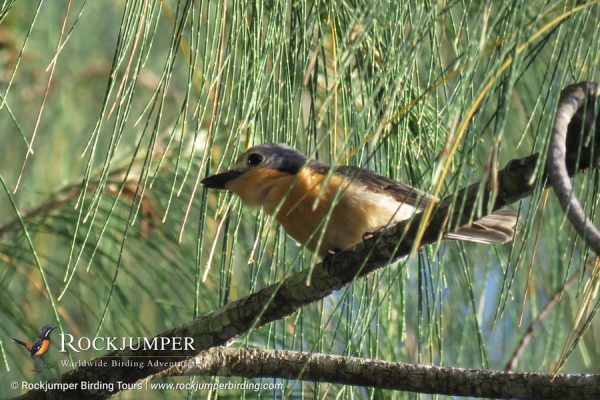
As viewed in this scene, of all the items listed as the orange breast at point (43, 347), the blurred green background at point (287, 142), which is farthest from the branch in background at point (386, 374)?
the orange breast at point (43, 347)

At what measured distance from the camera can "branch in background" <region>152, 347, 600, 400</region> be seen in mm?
1735

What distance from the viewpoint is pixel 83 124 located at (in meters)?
4.07

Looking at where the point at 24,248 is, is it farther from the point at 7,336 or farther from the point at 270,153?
the point at 270,153

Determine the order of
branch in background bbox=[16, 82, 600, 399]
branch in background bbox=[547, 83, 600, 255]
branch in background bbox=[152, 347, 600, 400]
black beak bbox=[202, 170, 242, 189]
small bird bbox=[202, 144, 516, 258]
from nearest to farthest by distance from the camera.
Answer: branch in background bbox=[547, 83, 600, 255]
branch in background bbox=[16, 82, 600, 399]
branch in background bbox=[152, 347, 600, 400]
black beak bbox=[202, 170, 242, 189]
small bird bbox=[202, 144, 516, 258]

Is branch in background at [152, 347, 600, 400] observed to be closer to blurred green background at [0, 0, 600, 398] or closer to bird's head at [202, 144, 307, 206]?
blurred green background at [0, 0, 600, 398]

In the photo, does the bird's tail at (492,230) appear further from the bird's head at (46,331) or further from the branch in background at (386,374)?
the bird's head at (46,331)

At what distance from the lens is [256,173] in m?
2.85

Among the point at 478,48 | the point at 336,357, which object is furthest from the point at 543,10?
the point at 336,357

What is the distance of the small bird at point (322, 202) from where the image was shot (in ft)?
8.45

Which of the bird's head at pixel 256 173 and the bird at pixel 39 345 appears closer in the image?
the bird's head at pixel 256 173

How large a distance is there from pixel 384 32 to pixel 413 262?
110 centimetres

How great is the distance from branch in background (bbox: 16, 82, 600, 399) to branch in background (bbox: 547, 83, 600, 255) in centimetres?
6

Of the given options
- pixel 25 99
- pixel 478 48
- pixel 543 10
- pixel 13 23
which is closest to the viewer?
pixel 478 48

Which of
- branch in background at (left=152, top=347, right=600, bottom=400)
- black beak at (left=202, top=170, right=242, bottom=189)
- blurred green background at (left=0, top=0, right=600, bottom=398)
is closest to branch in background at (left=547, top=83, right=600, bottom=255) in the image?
blurred green background at (left=0, top=0, right=600, bottom=398)
